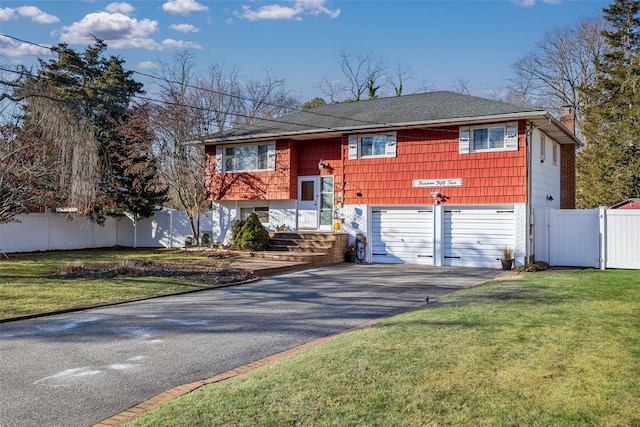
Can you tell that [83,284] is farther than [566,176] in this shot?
No

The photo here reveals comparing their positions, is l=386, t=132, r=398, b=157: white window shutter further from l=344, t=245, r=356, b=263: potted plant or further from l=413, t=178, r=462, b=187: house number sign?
l=344, t=245, r=356, b=263: potted plant

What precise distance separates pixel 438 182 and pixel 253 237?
22.5ft

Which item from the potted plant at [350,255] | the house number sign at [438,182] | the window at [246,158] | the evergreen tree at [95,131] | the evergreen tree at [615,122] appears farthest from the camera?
the evergreen tree at [615,122]

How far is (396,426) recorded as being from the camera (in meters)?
3.75

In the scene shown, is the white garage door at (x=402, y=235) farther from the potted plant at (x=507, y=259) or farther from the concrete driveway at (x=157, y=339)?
the concrete driveway at (x=157, y=339)

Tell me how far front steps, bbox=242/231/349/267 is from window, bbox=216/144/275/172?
10.9 ft

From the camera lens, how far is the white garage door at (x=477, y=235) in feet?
55.2

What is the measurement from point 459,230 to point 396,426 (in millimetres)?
14498

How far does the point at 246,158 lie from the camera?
72.9 feet

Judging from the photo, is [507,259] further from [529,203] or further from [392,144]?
[392,144]

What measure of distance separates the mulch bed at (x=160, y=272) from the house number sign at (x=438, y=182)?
23.6ft

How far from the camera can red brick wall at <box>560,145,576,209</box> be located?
21922 mm

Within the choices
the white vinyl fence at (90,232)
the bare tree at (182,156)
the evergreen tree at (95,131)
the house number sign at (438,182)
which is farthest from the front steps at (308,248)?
the evergreen tree at (95,131)

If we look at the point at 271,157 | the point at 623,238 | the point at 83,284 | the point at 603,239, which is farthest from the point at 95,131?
the point at 623,238
